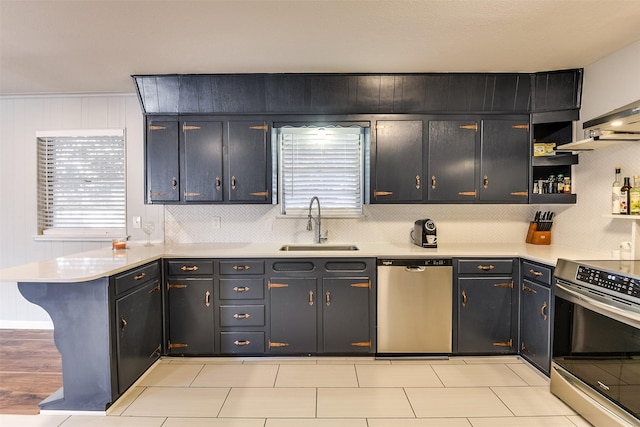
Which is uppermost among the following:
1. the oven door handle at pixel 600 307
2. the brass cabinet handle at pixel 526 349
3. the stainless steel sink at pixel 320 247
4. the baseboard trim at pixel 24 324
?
the stainless steel sink at pixel 320 247

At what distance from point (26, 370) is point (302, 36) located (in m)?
3.32

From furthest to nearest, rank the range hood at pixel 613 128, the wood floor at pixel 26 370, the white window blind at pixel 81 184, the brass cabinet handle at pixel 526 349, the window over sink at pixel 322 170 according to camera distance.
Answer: the white window blind at pixel 81 184, the window over sink at pixel 322 170, the brass cabinet handle at pixel 526 349, the wood floor at pixel 26 370, the range hood at pixel 613 128

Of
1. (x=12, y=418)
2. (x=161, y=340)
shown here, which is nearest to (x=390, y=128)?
(x=161, y=340)

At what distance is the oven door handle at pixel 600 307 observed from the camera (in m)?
1.80

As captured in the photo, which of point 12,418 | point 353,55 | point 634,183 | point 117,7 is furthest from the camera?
point 353,55

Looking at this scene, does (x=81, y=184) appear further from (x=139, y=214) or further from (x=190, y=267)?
(x=190, y=267)

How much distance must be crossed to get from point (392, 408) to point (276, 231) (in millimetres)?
1930

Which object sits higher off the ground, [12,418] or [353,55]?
[353,55]

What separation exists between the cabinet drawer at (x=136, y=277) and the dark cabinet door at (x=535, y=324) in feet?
9.76

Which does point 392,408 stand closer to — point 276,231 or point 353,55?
point 276,231

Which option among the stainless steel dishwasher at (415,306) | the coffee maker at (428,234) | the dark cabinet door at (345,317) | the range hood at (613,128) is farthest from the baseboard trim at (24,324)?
the range hood at (613,128)

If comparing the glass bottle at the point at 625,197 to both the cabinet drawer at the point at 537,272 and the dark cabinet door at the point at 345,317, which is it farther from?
the dark cabinet door at the point at 345,317

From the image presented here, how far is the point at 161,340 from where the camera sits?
295 cm

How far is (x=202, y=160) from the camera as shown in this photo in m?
3.26
